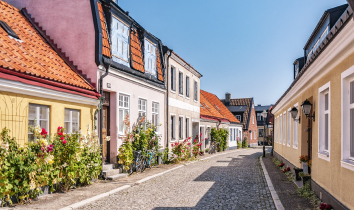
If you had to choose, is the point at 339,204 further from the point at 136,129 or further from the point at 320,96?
the point at 136,129

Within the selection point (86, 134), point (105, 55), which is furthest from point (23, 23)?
point (86, 134)

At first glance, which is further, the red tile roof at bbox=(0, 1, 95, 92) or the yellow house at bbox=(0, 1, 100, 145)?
the red tile roof at bbox=(0, 1, 95, 92)

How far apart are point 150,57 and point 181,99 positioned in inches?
218

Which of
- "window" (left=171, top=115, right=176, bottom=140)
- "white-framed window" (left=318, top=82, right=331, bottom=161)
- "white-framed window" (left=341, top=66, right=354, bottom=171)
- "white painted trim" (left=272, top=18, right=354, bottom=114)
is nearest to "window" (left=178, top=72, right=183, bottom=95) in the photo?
"window" (left=171, top=115, right=176, bottom=140)

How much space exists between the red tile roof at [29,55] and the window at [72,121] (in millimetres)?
843

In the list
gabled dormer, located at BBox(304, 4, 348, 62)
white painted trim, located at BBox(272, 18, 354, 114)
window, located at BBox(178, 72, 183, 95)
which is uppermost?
gabled dormer, located at BBox(304, 4, 348, 62)

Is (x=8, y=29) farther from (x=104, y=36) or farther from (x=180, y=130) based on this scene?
(x=180, y=130)

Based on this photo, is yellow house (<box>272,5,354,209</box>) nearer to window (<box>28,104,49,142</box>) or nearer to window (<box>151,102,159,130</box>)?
window (<box>28,104,49,142</box>)

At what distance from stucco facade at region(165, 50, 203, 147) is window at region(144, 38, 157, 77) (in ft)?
5.67

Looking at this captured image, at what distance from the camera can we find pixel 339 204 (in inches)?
244

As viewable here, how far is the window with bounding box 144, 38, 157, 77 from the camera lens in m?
16.1

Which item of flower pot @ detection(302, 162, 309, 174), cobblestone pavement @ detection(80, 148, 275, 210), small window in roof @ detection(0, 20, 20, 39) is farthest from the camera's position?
flower pot @ detection(302, 162, 309, 174)

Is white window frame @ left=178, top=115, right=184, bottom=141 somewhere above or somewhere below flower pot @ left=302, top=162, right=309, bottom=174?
above

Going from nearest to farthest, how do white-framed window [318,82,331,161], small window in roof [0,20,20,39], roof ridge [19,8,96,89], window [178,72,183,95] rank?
1. white-framed window [318,82,331,161]
2. small window in roof [0,20,20,39]
3. roof ridge [19,8,96,89]
4. window [178,72,183,95]
